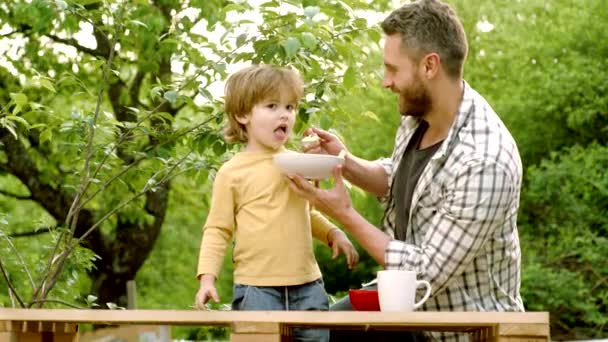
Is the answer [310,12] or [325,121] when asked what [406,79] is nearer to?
[310,12]

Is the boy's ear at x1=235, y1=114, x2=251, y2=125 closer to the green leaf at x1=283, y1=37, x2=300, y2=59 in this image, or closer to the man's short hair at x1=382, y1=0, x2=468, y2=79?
the man's short hair at x1=382, y1=0, x2=468, y2=79

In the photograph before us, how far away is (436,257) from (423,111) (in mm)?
447

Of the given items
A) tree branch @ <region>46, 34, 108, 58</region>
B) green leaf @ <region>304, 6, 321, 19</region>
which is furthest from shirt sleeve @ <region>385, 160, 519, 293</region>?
tree branch @ <region>46, 34, 108, 58</region>

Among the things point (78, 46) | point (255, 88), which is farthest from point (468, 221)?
point (78, 46)

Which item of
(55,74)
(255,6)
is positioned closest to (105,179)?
(255,6)

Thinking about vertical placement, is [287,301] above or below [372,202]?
below

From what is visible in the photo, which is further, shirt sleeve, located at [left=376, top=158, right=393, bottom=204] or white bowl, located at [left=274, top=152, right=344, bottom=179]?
shirt sleeve, located at [left=376, top=158, right=393, bottom=204]

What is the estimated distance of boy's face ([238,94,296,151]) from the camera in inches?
115

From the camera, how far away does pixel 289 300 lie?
2.90m

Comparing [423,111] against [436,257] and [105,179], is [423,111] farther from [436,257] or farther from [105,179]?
[105,179]

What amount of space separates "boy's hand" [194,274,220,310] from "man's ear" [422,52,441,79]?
2.54ft

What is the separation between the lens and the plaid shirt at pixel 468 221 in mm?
2834

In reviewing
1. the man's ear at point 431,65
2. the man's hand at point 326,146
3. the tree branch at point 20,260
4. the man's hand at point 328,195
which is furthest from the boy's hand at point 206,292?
the tree branch at point 20,260

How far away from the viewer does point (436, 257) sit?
112 inches
